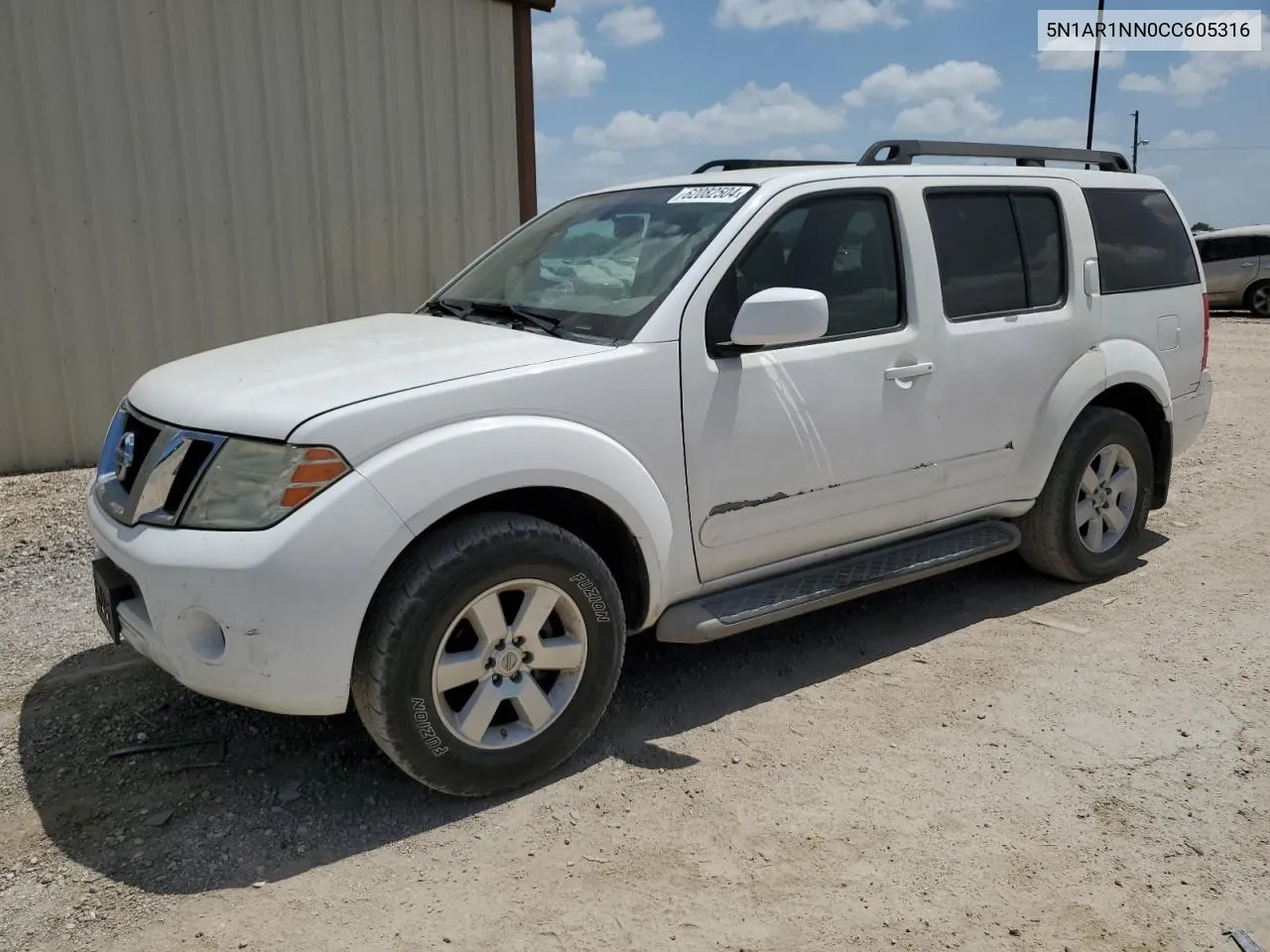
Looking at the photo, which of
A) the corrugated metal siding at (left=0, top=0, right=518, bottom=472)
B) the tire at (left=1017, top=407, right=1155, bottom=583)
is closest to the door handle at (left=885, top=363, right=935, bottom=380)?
the tire at (left=1017, top=407, right=1155, bottom=583)

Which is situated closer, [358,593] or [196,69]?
[358,593]

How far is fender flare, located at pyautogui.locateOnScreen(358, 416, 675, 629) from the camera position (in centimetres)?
285

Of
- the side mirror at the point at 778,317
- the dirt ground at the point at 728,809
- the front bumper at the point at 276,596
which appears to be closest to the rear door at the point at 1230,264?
the dirt ground at the point at 728,809

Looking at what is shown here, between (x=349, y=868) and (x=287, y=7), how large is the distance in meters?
6.27

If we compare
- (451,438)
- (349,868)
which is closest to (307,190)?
(451,438)

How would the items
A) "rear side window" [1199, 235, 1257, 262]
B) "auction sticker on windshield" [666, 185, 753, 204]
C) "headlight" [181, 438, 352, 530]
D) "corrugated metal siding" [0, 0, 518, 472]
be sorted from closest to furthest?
"headlight" [181, 438, 352, 530], "auction sticker on windshield" [666, 185, 753, 204], "corrugated metal siding" [0, 0, 518, 472], "rear side window" [1199, 235, 1257, 262]

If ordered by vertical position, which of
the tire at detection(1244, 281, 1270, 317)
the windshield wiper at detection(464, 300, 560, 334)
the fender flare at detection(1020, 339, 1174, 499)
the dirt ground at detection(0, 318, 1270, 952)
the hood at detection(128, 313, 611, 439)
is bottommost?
the tire at detection(1244, 281, 1270, 317)

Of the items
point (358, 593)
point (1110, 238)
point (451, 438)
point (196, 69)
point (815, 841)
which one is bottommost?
point (815, 841)

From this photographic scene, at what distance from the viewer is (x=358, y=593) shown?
2.79m

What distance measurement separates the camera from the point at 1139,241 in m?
5.00

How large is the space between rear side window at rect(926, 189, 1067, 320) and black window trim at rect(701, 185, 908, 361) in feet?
0.68

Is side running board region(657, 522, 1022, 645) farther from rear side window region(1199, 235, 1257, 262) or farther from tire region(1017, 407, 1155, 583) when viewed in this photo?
rear side window region(1199, 235, 1257, 262)

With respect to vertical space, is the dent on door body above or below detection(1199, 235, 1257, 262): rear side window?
above

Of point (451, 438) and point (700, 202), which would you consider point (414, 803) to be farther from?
point (700, 202)
